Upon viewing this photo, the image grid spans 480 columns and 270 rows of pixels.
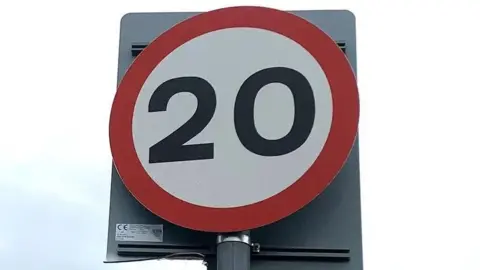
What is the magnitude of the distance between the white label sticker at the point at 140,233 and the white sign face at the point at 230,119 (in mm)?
158

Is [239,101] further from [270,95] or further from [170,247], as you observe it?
[170,247]

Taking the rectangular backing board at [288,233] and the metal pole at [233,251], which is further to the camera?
the rectangular backing board at [288,233]

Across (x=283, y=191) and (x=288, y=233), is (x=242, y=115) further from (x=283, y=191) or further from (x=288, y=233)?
(x=288, y=233)

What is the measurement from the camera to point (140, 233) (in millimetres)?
2191

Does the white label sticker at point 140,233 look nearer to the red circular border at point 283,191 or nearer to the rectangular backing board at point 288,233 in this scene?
the rectangular backing board at point 288,233

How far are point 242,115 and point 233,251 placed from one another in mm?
400

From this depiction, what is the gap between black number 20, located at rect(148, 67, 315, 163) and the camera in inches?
83.6

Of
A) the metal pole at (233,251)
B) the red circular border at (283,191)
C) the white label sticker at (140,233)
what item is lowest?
the metal pole at (233,251)

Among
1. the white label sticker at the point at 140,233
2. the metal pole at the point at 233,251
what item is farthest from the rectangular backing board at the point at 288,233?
the metal pole at the point at 233,251

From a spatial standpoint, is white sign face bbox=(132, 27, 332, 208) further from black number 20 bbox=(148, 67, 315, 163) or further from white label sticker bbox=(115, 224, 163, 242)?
white label sticker bbox=(115, 224, 163, 242)

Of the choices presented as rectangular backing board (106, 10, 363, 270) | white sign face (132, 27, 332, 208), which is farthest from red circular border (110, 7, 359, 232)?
A: rectangular backing board (106, 10, 363, 270)

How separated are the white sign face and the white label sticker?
0.16 metres

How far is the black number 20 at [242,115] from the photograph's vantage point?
2.12 m

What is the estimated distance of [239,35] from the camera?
7.48 feet
